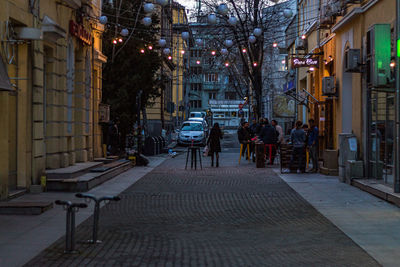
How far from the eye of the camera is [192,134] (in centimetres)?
4316

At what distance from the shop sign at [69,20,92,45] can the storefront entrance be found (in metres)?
9.02

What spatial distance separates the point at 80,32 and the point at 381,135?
972 centimetres

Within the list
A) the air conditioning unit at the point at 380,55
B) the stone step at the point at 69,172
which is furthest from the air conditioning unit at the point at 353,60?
the stone step at the point at 69,172

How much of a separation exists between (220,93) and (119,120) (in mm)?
87281

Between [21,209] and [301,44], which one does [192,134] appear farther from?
[21,209]

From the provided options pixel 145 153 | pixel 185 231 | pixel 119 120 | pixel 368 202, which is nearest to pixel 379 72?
pixel 368 202

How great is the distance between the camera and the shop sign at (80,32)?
1800 centimetres

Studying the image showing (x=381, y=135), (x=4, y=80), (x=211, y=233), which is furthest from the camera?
(x=381, y=135)

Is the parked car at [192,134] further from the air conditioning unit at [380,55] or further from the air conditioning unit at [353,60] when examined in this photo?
the air conditioning unit at [380,55]

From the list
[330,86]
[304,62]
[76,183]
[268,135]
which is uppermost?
[304,62]

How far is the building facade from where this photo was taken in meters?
13.1

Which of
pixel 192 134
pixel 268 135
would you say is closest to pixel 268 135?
pixel 268 135

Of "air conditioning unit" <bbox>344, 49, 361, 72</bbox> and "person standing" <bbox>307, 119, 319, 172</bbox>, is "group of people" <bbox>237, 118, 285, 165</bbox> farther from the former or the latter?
"air conditioning unit" <bbox>344, 49, 361, 72</bbox>

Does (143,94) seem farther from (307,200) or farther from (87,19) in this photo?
(307,200)
